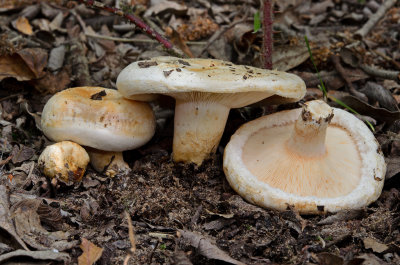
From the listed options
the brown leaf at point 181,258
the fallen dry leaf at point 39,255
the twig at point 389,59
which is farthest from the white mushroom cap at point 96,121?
the twig at point 389,59

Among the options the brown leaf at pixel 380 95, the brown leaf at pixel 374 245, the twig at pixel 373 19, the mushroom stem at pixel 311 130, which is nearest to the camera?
the brown leaf at pixel 374 245

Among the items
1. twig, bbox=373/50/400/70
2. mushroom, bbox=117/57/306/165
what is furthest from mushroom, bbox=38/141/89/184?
twig, bbox=373/50/400/70

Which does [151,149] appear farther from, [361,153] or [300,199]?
[361,153]

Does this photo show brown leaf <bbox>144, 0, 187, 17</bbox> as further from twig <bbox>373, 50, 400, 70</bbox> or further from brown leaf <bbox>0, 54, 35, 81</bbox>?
twig <bbox>373, 50, 400, 70</bbox>

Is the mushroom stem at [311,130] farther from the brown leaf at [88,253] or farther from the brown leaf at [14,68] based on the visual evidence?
the brown leaf at [14,68]

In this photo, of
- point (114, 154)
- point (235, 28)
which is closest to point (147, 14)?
point (235, 28)

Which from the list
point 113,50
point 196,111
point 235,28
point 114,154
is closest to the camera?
point 196,111
